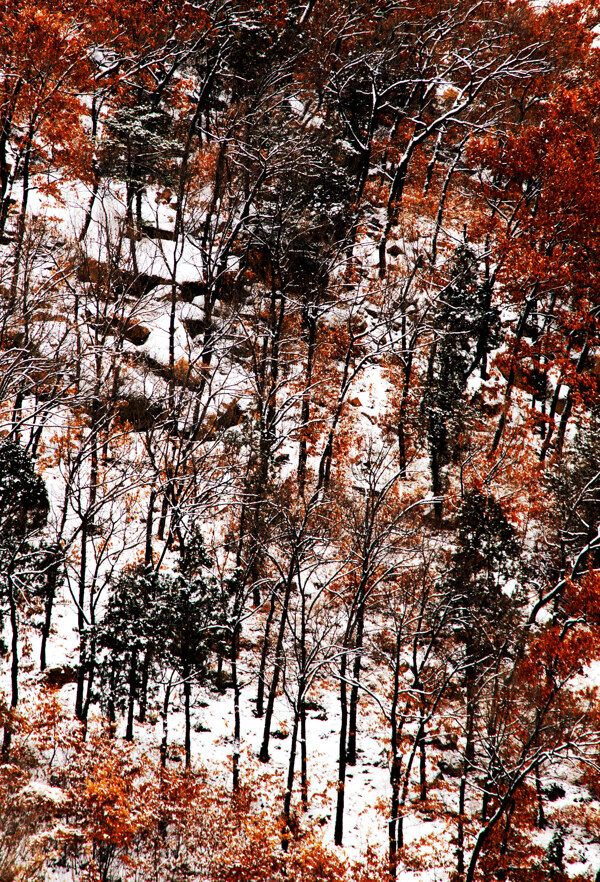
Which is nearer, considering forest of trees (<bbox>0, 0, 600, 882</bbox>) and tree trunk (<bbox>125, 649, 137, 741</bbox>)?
forest of trees (<bbox>0, 0, 600, 882</bbox>)

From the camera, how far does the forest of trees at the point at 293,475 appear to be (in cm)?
1491

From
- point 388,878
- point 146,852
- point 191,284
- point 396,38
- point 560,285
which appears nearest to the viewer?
A: point 146,852

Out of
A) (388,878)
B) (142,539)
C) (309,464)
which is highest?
(309,464)

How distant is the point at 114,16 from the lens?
1130 inches

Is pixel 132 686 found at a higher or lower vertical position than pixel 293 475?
lower

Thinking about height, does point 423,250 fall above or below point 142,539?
above

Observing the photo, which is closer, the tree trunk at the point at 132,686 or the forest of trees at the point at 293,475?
the forest of trees at the point at 293,475

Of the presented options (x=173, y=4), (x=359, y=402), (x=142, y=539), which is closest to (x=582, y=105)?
(x=359, y=402)

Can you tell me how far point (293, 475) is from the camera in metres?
25.4

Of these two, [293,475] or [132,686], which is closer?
[132,686]

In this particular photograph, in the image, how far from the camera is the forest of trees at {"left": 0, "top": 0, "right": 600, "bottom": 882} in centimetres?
1491

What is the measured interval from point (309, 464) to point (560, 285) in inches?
558

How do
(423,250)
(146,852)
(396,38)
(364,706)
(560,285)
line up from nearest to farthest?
1. (146,852)
2. (364,706)
3. (560,285)
4. (423,250)
5. (396,38)

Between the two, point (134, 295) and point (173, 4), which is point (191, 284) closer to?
point (134, 295)
